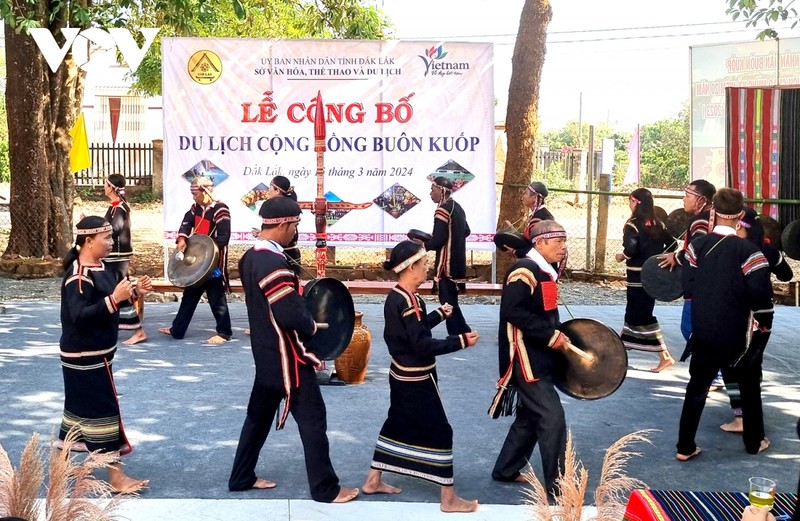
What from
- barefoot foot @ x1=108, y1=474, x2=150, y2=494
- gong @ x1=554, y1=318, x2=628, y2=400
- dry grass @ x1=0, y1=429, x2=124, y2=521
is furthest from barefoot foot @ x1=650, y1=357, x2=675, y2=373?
dry grass @ x1=0, y1=429, x2=124, y2=521

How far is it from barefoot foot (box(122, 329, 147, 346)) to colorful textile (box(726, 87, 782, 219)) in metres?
7.51

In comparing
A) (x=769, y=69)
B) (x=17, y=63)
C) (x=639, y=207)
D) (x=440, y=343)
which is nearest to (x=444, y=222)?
(x=639, y=207)

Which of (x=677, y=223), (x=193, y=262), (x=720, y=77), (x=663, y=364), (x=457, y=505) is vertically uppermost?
(x=720, y=77)

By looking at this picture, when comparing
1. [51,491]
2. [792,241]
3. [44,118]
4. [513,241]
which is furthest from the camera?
[44,118]

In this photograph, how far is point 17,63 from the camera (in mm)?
14945

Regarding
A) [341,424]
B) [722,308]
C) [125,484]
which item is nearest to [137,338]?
[341,424]

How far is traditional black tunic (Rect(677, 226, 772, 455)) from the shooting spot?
6488 mm

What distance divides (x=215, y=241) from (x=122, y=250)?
3.13ft

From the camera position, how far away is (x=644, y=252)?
944 cm

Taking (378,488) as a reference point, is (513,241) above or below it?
above

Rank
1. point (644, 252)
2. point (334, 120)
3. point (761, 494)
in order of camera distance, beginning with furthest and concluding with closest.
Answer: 1. point (334, 120)
2. point (644, 252)
3. point (761, 494)

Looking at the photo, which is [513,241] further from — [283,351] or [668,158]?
[668,158]

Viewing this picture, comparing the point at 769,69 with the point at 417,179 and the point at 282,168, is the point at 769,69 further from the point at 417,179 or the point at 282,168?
the point at 282,168

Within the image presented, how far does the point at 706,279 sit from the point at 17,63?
38.4 feet
